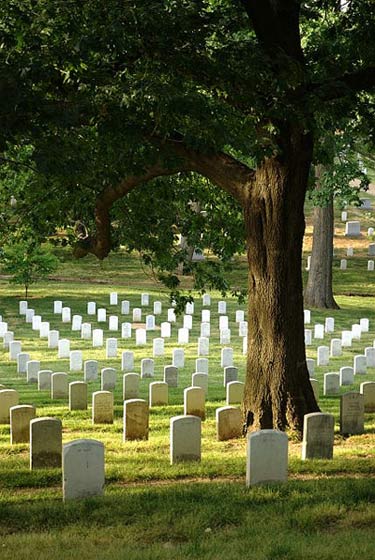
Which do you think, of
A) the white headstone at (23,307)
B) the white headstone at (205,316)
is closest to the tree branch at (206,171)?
the white headstone at (205,316)

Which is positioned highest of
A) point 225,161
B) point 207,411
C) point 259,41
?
point 259,41

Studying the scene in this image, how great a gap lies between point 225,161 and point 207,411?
3.94 metres

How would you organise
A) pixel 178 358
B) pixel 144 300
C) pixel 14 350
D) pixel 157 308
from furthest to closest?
1. pixel 144 300
2. pixel 157 308
3. pixel 14 350
4. pixel 178 358

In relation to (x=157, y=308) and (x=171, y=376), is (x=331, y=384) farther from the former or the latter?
(x=157, y=308)

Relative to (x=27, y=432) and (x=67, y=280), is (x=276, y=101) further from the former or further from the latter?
(x=67, y=280)

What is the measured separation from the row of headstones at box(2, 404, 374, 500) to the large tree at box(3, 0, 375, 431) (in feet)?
4.39

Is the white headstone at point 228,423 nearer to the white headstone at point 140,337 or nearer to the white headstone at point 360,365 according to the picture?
the white headstone at point 360,365

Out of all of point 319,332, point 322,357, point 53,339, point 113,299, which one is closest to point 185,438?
point 322,357

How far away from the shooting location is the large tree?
1042 centimetres

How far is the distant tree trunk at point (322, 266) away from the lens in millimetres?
31906

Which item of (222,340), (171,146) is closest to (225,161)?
(171,146)

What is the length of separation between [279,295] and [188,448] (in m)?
2.54

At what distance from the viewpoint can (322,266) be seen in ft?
105

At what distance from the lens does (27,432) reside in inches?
490
